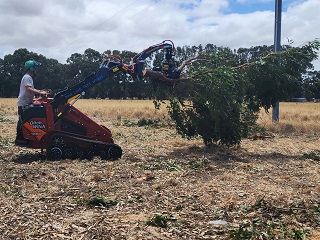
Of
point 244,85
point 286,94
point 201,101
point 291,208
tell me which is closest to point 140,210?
point 291,208

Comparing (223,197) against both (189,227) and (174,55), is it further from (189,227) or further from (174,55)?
(174,55)

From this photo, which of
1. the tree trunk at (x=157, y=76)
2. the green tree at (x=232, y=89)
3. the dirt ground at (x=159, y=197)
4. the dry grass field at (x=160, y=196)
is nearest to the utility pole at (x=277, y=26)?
the green tree at (x=232, y=89)

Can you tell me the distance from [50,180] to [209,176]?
3273 mm

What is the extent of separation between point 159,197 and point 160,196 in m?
0.06

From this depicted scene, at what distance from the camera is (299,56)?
1273cm

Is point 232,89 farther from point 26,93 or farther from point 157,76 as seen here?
point 26,93

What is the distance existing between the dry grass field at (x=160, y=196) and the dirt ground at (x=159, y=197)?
0.01 m

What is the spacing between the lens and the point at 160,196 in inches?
269

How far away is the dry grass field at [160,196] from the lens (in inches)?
206

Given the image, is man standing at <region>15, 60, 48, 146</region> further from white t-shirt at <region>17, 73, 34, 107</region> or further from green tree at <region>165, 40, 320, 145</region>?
green tree at <region>165, 40, 320, 145</region>

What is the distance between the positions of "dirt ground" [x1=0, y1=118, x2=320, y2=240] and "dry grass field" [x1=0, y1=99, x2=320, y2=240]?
0.01 metres

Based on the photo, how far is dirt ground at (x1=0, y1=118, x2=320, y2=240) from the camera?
5.23 metres

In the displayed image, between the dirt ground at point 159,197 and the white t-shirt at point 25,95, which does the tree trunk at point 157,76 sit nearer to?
the dirt ground at point 159,197

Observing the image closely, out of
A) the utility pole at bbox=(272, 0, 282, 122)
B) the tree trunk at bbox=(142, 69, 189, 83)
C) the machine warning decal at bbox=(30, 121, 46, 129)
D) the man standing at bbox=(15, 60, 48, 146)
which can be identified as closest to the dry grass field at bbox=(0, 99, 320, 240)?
the man standing at bbox=(15, 60, 48, 146)
